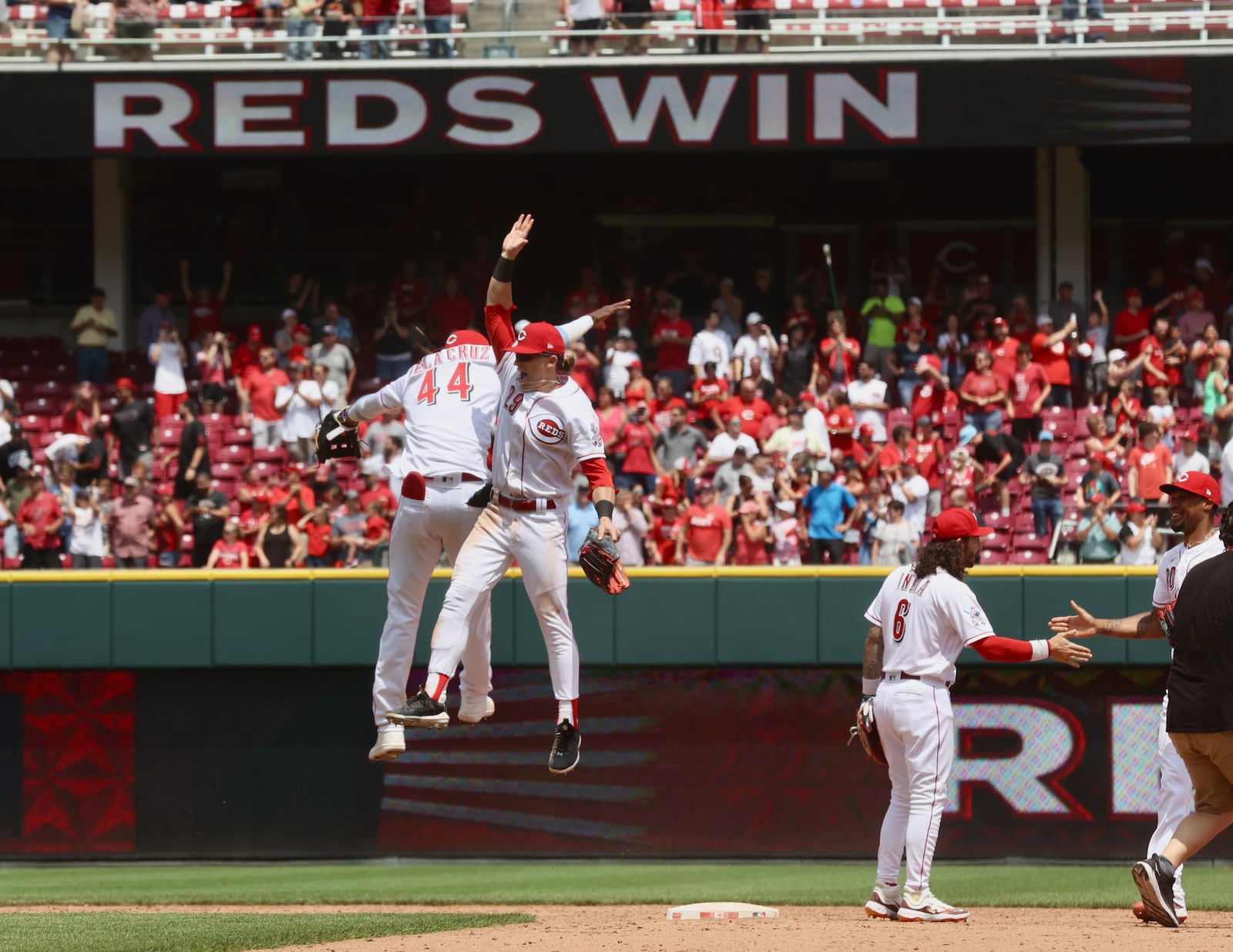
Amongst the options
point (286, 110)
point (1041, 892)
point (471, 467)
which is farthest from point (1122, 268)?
point (471, 467)

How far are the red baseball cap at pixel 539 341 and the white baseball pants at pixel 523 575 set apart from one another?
0.80 meters

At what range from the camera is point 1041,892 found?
1205cm

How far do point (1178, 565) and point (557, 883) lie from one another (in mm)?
5743

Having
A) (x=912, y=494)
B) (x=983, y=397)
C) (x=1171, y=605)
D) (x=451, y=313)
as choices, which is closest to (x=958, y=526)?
(x=1171, y=605)

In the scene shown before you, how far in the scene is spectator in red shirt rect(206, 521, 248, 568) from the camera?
15844 millimetres

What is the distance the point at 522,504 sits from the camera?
29.3 ft

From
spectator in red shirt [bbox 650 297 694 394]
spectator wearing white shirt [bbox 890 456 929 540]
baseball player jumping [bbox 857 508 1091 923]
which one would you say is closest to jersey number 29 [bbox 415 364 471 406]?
baseball player jumping [bbox 857 508 1091 923]

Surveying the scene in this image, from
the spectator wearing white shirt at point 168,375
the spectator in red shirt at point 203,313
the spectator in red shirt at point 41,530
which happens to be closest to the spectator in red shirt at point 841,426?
the spectator wearing white shirt at point 168,375

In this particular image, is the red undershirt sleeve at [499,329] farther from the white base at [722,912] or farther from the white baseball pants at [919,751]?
the white base at [722,912]

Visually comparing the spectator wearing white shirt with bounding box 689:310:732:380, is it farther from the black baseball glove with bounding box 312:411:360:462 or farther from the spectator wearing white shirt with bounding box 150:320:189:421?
the black baseball glove with bounding box 312:411:360:462

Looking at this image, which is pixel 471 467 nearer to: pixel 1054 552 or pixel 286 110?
pixel 1054 552

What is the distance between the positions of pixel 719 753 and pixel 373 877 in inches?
113

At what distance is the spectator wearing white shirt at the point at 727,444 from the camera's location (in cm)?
1681

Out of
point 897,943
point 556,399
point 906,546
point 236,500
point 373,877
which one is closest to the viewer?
point 897,943
